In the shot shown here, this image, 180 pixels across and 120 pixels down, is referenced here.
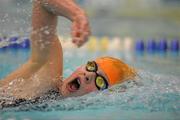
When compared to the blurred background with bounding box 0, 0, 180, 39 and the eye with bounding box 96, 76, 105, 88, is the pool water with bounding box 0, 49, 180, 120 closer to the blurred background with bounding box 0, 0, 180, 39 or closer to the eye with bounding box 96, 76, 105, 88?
the eye with bounding box 96, 76, 105, 88

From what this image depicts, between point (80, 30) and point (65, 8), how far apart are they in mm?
207

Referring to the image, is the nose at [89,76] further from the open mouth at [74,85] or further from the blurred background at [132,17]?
the blurred background at [132,17]

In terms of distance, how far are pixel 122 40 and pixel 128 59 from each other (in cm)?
97

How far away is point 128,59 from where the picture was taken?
448cm

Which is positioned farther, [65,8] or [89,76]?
[89,76]

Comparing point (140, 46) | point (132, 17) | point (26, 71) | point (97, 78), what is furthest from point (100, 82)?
point (132, 17)

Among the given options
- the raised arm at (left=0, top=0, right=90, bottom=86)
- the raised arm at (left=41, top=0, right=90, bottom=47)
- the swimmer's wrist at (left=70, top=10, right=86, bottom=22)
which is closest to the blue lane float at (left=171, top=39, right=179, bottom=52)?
the raised arm at (left=0, top=0, right=90, bottom=86)

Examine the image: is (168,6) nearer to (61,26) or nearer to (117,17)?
(117,17)

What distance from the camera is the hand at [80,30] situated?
1539 millimetres

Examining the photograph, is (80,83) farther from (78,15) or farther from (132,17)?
(132,17)

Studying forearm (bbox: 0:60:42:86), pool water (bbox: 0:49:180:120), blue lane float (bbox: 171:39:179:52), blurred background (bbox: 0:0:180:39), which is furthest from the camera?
blurred background (bbox: 0:0:180:39)

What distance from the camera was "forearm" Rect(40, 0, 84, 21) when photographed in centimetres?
171

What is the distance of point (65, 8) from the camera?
1751 mm

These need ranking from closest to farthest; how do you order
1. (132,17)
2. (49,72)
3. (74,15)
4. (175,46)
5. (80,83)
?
(74,15) → (80,83) → (49,72) → (175,46) → (132,17)
